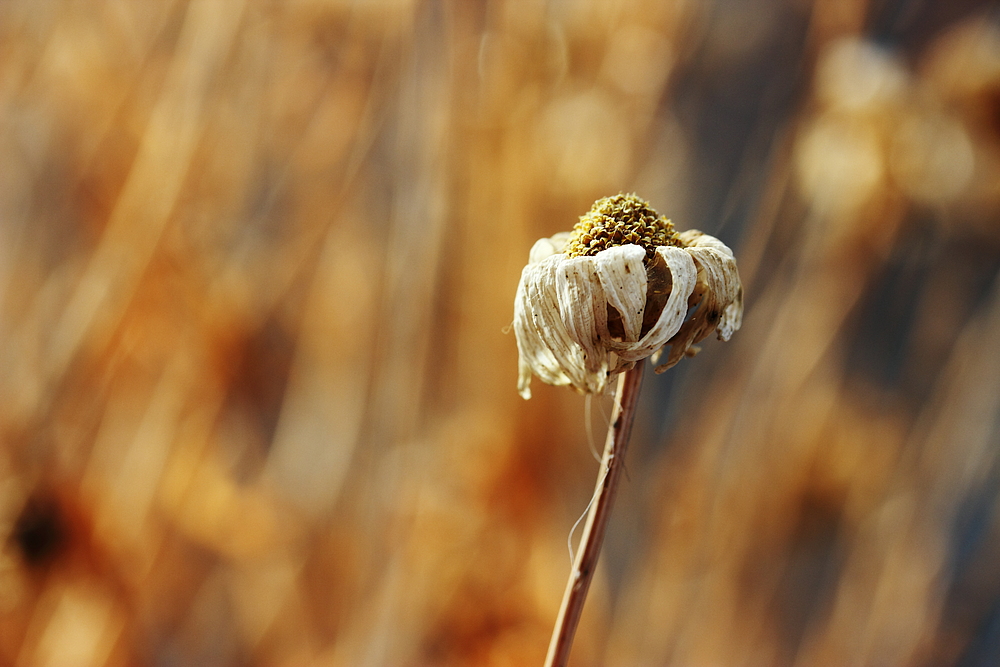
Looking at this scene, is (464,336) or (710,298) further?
(464,336)

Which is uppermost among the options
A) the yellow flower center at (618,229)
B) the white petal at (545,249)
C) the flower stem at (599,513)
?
the yellow flower center at (618,229)

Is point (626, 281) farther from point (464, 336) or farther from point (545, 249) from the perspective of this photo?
point (464, 336)

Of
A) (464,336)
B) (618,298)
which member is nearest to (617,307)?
(618,298)

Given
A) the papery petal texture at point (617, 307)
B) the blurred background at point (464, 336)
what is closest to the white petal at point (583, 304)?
the papery petal texture at point (617, 307)

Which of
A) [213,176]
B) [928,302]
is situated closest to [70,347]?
[213,176]

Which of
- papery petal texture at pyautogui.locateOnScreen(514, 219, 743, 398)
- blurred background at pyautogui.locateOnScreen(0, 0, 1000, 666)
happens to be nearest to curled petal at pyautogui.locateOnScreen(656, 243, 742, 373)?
papery petal texture at pyautogui.locateOnScreen(514, 219, 743, 398)

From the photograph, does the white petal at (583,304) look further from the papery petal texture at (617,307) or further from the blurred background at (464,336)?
the blurred background at (464,336)

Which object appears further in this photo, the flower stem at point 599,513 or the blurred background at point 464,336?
the blurred background at point 464,336
